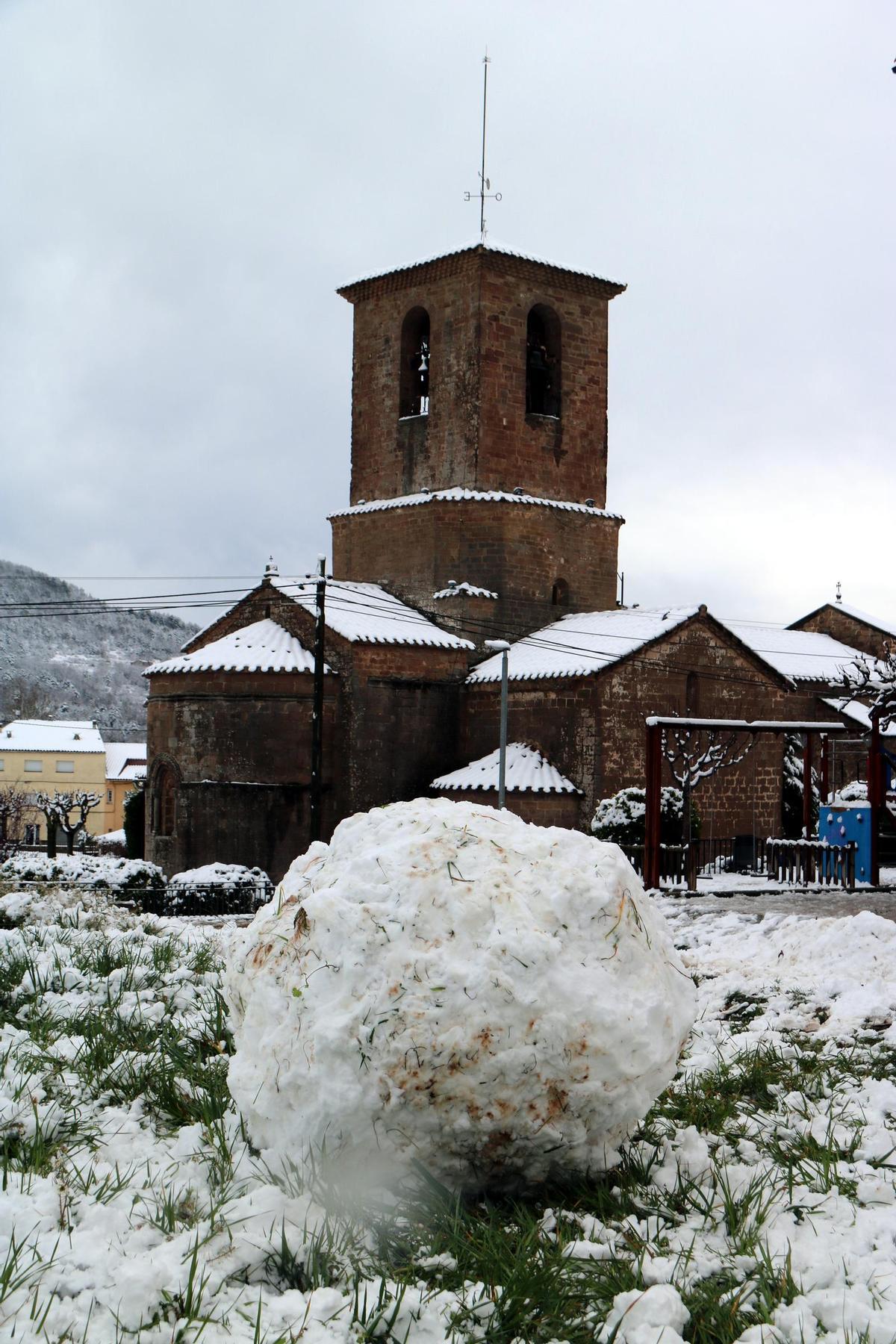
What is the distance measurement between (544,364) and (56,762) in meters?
45.9

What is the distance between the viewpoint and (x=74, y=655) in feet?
404

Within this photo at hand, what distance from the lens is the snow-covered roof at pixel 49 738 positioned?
66312 mm

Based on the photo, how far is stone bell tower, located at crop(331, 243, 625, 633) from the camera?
27953 millimetres

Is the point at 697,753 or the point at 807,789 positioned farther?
the point at 697,753

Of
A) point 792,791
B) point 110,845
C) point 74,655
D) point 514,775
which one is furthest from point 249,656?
point 74,655

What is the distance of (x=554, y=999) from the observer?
3715 millimetres

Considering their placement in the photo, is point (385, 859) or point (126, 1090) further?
point (126, 1090)

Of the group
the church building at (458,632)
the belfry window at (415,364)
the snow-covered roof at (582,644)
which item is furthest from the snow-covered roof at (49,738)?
the snow-covered roof at (582,644)

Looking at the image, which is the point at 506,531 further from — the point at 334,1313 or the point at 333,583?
the point at 334,1313

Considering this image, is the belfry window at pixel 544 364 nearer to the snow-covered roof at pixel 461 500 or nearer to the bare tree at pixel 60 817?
the snow-covered roof at pixel 461 500

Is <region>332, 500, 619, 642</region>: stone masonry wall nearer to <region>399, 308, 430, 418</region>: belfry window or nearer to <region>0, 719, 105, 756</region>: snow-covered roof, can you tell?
<region>399, 308, 430, 418</region>: belfry window

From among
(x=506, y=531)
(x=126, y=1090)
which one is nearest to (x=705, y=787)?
(x=506, y=531)

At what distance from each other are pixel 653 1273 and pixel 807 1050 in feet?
9.07

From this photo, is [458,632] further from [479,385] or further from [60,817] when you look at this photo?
[60,817]
